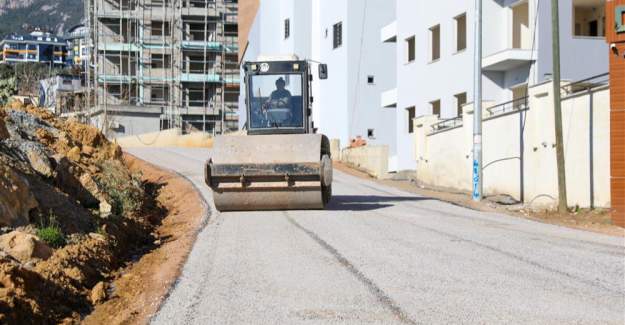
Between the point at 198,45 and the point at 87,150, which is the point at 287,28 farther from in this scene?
the point at 87,150

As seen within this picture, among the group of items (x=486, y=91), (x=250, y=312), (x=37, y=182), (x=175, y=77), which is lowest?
(x=250, y=312)

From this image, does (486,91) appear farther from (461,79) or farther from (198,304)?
(198,304)

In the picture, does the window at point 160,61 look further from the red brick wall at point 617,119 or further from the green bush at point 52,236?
the green bush at point 52,236

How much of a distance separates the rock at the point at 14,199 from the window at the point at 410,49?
27.6 m

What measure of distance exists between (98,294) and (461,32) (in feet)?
84.7

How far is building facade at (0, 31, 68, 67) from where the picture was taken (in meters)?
123

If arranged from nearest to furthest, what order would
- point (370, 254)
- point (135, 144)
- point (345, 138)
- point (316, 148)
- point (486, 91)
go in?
1. point (370, 254)
2. point (316, 148)
3. point (486, 91)
4. point (345, 138)
5. point (135, 144)

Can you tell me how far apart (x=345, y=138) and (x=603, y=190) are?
83.7 ft

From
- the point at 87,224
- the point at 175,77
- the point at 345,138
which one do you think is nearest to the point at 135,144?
the point at 175,77

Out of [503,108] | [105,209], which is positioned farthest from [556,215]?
[105,209]

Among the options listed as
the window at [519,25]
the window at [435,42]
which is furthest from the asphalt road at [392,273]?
the window at [435,42]

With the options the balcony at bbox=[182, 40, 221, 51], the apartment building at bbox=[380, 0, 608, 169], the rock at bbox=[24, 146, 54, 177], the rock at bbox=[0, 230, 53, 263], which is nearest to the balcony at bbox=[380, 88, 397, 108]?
the apartment building at bbox=[380, 0, 608, 169]

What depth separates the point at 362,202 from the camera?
72.0 feet

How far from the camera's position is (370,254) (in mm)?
11922
